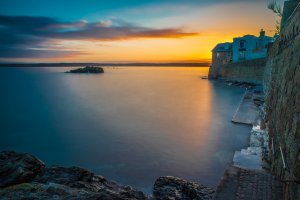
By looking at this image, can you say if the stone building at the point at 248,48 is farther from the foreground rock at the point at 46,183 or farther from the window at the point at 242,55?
the foreground rock at the point at 46,183

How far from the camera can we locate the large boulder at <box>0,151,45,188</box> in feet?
19.9

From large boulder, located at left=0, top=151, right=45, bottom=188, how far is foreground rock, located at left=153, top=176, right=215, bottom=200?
12.9 ft

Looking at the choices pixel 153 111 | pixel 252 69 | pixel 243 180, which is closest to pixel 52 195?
pixel 243 180

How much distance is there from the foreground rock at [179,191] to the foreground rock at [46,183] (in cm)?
82

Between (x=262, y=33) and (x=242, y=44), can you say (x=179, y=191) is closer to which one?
(x=242, y=44)

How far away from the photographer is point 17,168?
21.3ft

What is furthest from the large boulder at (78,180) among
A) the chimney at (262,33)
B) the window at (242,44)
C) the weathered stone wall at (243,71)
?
the chimney at (262,33)

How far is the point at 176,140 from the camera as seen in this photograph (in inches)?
642

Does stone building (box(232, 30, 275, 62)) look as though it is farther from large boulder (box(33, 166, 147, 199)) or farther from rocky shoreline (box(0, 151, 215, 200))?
large boulder (box(33, 166, 147, 199))

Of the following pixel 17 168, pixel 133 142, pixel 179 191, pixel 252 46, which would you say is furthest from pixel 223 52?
pixel 17 168

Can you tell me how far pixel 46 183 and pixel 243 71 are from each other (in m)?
48.3

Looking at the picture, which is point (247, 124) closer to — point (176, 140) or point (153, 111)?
point (176, 140)

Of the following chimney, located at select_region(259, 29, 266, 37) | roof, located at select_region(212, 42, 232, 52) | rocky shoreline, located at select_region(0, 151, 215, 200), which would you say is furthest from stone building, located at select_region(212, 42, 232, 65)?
rocky shoreline, located at select_region(0, 151, 215, 200)

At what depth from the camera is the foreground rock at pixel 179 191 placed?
7062mm
